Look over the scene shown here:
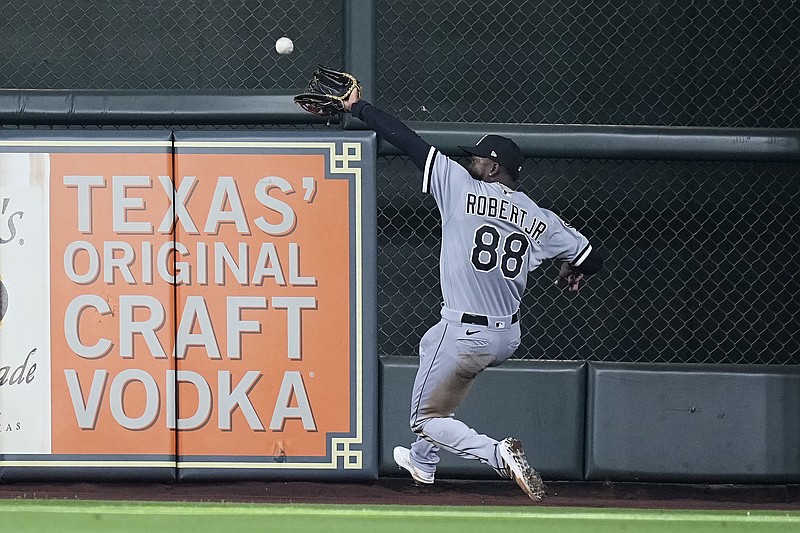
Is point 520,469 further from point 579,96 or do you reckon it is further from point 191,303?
point 579,96

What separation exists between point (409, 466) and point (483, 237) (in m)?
1.21

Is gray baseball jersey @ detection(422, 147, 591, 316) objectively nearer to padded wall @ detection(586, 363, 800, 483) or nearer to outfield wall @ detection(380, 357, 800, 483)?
outfield wall @ detection(380, 357, 800, 483)

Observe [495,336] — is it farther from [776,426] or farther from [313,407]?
[776,426]

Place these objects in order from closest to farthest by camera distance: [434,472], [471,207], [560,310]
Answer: [471,207] → [434,472] → [560,310]

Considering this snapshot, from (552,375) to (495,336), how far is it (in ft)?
1.67

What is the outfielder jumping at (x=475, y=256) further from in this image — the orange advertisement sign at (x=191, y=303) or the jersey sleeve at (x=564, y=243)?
the orange advertisement sign at (x=191, y=303)

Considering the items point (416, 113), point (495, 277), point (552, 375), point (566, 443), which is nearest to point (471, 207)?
point (495, 277)

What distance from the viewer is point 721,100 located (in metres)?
5.69

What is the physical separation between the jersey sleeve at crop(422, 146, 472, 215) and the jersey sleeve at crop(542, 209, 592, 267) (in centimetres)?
43

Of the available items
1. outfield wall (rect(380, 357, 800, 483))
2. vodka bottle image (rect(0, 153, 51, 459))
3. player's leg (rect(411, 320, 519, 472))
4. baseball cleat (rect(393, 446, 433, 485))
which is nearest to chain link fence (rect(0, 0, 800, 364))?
outfield wall (rect(380, 357, 800, 483))

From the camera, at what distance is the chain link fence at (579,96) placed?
5668 mm

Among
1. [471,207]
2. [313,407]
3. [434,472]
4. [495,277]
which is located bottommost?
[434,472]

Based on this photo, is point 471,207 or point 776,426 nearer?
point 471,207

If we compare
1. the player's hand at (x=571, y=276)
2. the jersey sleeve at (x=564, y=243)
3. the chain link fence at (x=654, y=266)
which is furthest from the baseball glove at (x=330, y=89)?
the chain link fence at (x=654, y=266)
